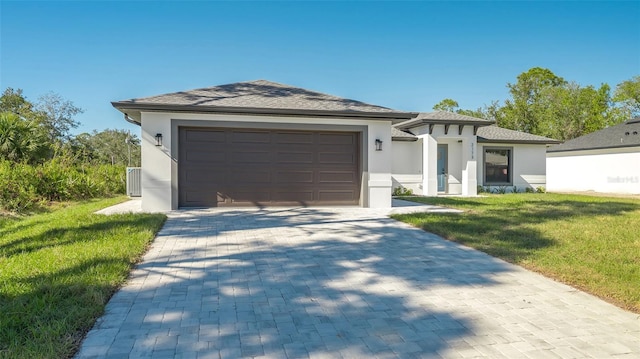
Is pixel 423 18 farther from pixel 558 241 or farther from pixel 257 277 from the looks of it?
pixel 257 277

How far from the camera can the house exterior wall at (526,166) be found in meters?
19.0

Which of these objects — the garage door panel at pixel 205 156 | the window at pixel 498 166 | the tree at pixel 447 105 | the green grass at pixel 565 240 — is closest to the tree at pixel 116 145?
the garage door panel at pixel 205 156

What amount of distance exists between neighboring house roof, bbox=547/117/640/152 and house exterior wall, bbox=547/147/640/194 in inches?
13.7

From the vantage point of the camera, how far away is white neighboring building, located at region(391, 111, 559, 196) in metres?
16.5

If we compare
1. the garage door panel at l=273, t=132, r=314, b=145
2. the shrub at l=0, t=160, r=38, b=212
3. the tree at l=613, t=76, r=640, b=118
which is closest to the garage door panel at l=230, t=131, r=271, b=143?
the garage door panel at l=273, t=132, r=314, b=145

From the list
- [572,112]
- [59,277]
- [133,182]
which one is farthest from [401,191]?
[572,112]

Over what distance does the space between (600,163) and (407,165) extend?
13.8m

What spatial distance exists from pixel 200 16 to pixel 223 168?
5492 millimetres

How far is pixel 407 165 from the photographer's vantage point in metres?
17.2

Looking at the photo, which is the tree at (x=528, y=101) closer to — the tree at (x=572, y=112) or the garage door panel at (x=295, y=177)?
the tree at (x=572, y=112)

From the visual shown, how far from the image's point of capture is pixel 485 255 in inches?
225

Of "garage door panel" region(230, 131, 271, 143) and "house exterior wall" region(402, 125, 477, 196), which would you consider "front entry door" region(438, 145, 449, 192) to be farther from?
"garage door panel" region(230, 131, 271, 143)

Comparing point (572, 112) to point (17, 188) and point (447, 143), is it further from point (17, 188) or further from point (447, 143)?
point (17, 188)

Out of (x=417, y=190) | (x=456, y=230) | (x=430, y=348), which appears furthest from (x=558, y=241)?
(x=417, y=190)
